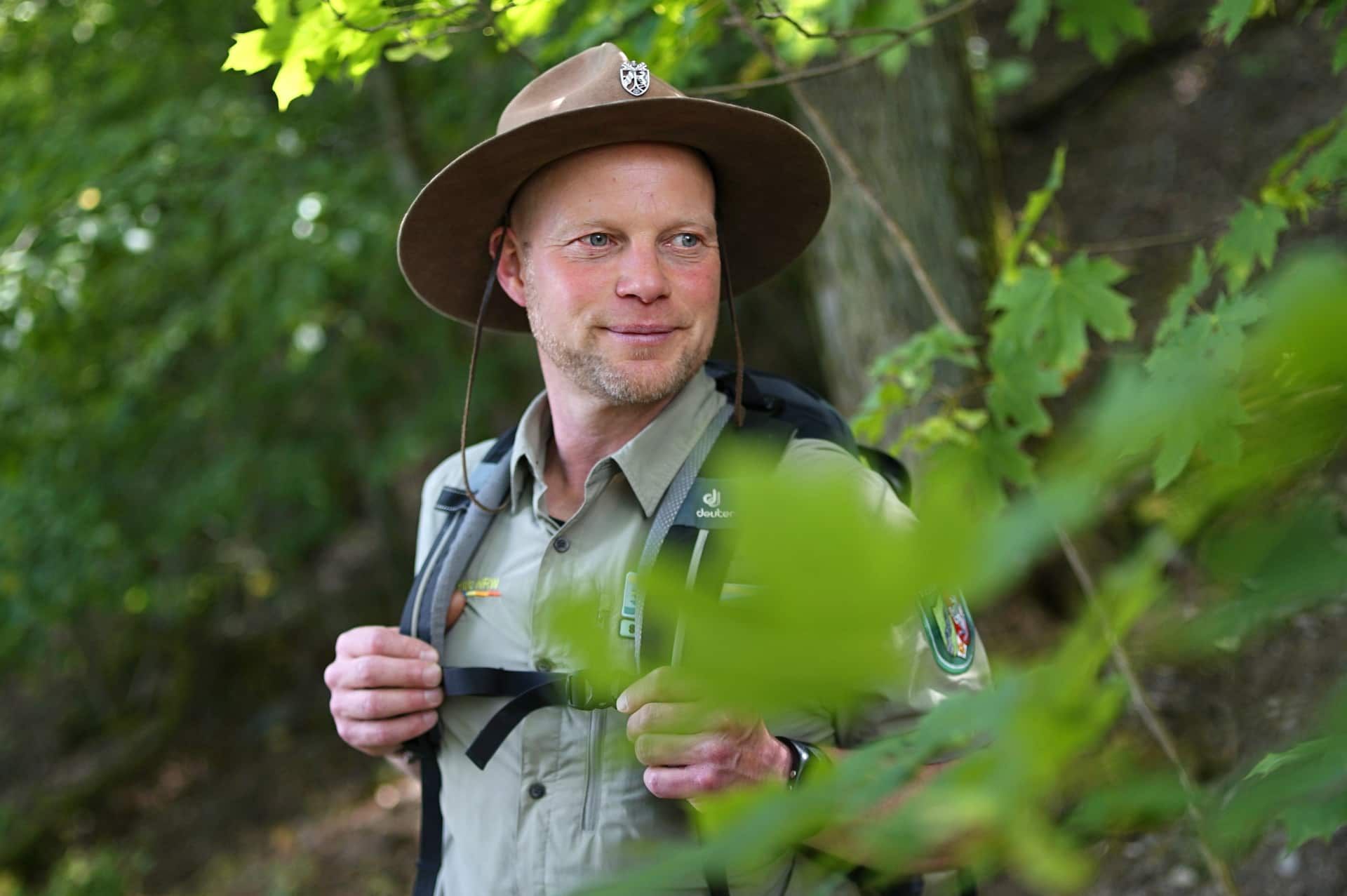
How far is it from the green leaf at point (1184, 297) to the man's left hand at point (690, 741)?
107 cm

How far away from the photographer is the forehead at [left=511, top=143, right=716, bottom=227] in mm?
1872

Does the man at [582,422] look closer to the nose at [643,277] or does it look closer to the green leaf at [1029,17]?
the nose at [643,277]

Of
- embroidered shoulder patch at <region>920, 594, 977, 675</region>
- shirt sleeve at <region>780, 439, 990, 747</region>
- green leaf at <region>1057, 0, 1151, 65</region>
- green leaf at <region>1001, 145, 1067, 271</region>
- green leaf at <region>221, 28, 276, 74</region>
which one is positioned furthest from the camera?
green leaf at <region>1057, 0, 1151, 65</region>

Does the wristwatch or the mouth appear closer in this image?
the wristwatch

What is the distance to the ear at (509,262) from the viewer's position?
2.14 meters

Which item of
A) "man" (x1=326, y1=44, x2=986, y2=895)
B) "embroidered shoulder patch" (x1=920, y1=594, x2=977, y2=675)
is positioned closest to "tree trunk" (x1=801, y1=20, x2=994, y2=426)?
"man" (x1=326, y1=44, x2=986, y2=895)

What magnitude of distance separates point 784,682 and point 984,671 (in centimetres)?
140

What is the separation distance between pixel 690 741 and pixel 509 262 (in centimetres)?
127

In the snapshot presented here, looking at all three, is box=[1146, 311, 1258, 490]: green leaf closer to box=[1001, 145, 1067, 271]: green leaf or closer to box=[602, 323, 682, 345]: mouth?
box=[1001, 145, 1067, 271]: green leaf

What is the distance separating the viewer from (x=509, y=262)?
2.17 m

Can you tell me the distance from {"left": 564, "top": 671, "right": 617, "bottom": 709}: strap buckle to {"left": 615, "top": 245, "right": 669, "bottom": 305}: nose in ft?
2.14

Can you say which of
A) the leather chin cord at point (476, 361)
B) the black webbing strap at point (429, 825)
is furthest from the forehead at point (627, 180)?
the black webbing strap at point (429, 825)

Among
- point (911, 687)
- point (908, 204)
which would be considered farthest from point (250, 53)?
point (908, 204)

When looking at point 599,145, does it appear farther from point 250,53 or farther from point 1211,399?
point 1211,399
